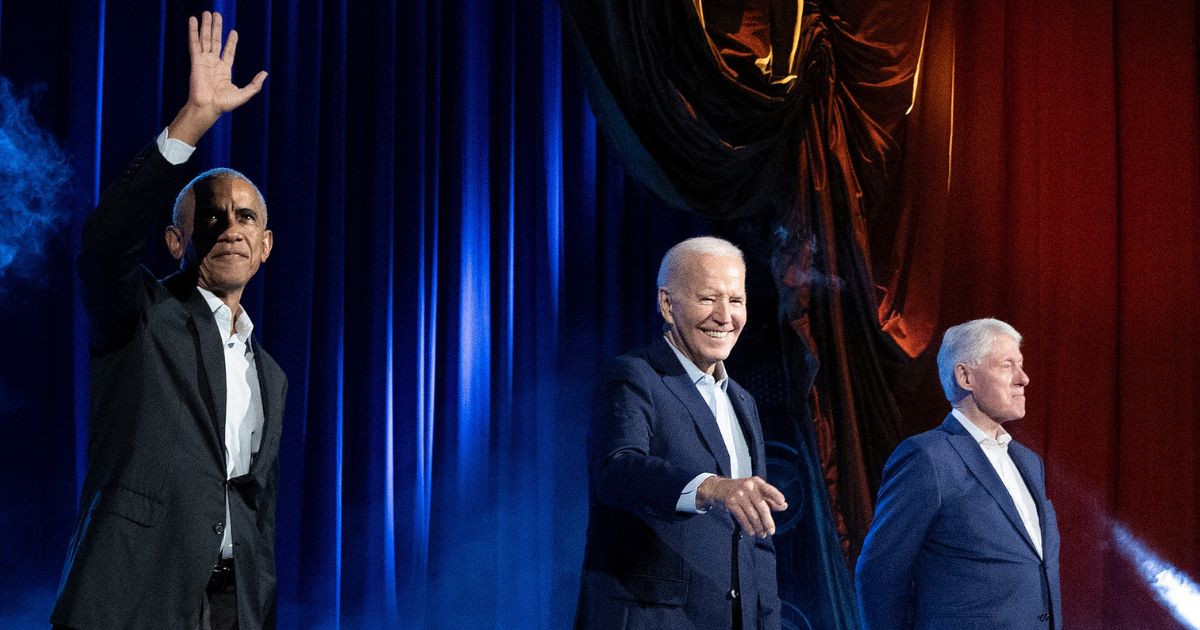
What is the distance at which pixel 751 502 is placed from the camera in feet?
5.52

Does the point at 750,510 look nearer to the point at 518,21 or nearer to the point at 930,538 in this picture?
the point at 930,538

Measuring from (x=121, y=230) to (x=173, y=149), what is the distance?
162 millimetres

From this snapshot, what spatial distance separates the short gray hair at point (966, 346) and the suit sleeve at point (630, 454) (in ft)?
4.58

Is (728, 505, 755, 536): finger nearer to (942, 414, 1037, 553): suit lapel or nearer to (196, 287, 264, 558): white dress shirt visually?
(196, 287, 264, 558): white dress shirt

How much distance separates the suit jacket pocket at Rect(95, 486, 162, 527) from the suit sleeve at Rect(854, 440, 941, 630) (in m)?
1.80

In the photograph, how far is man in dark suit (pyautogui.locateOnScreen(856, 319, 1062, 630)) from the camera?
2820mm

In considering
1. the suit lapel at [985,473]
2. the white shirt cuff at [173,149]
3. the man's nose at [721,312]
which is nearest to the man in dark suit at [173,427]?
the white shirt cuff at [173,149]

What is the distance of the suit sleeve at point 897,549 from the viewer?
9.39ft

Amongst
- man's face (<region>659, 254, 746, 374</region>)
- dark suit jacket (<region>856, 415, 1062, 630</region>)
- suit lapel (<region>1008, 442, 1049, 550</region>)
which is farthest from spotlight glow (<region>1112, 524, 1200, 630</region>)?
man's face (<region>659, 254, 746, 374</region>)

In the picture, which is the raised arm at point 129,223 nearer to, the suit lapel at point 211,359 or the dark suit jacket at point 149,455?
the dark suit jacket at point 149,455

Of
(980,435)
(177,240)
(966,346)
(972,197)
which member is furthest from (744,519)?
(972,197)

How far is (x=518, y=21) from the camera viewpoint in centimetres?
423

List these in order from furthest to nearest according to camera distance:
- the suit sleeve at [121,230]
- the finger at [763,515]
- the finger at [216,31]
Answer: the finger at [216,31] → the suit sleeve at [121,230] → the finger at [763,515]

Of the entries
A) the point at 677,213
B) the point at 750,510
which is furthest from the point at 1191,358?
the point at 750,510
